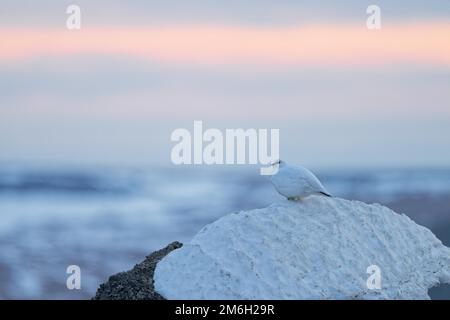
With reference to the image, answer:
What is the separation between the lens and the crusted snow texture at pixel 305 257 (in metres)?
10.9

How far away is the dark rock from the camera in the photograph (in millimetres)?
11411

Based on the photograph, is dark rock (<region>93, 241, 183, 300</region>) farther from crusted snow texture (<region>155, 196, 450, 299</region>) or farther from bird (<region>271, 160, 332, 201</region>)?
bird (<region>271, 160, 332, 201</region>)

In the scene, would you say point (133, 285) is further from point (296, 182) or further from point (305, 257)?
point (296, 182)

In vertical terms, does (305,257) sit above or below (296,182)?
below

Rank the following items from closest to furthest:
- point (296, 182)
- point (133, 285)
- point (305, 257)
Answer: point (305, 257), point (296, 182), point (133, 285)

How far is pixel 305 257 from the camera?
11203mm

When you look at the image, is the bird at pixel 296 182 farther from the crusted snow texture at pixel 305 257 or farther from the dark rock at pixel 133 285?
the dark rock at pixel 133 285

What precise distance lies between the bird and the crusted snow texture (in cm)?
31

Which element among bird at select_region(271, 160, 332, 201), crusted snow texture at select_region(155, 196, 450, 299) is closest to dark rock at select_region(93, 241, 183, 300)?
crusted snow texture at select_region(155, 196, 450, 299)

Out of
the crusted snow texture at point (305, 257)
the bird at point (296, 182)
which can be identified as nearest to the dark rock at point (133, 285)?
the crusted snow texture at point (305, 257)

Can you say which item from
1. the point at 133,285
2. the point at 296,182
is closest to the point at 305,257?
the point at 296,182

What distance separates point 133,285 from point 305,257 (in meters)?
2.29
